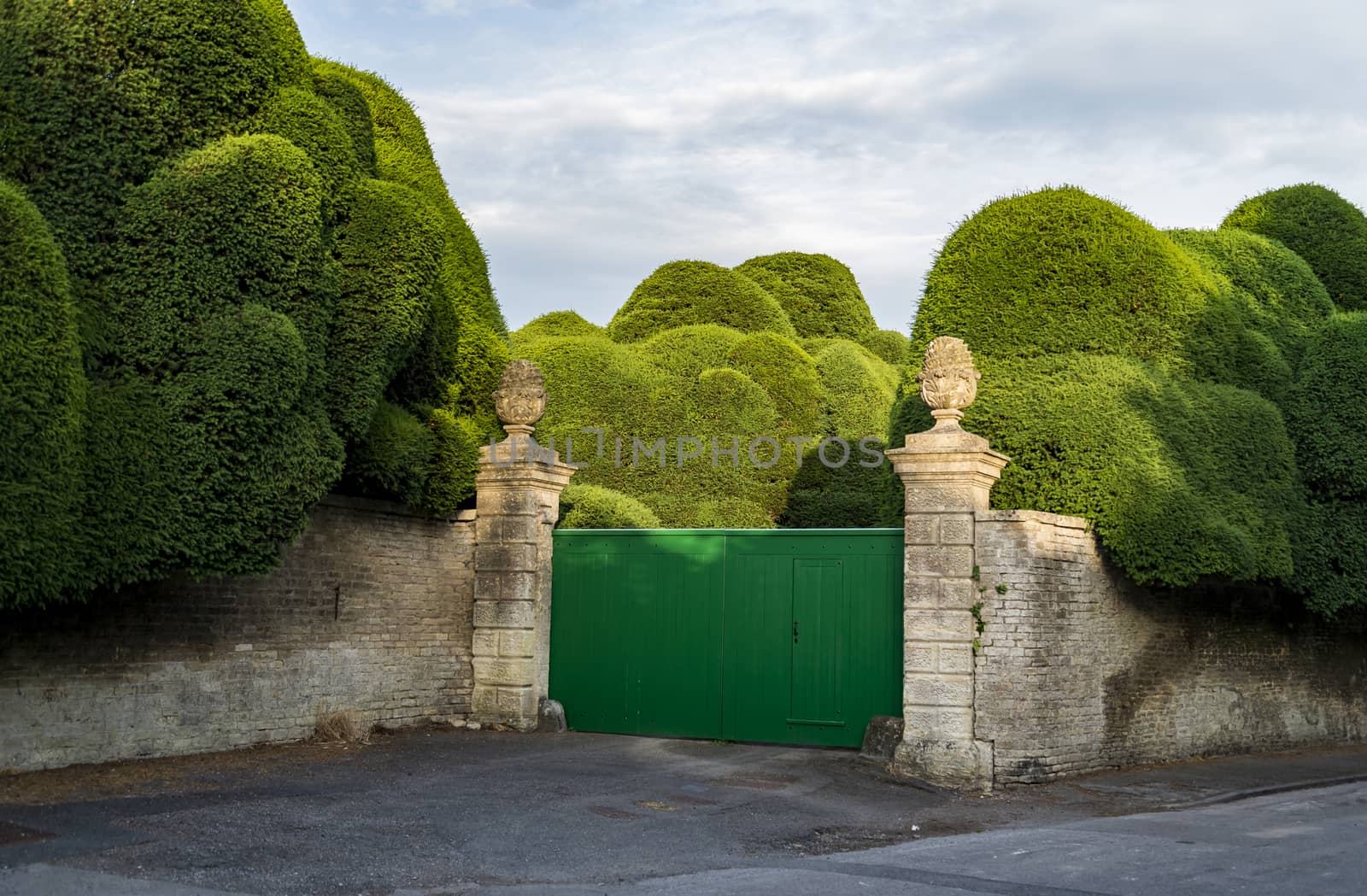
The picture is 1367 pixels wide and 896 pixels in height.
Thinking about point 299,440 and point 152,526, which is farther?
point 299,440

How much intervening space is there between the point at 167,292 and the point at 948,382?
6.15 m

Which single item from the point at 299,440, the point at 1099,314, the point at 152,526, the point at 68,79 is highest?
the point at 68,79

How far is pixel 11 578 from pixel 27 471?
642 mm

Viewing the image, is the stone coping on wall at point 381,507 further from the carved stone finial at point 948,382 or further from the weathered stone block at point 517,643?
the carved stone finial at point 948,382

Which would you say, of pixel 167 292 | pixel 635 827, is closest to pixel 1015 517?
pixel 635 827

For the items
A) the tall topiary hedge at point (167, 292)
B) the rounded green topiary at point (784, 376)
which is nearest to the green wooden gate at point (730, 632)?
the tall topiary hedge at point (167, 292)

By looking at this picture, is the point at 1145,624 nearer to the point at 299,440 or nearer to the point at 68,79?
the point at 299,440

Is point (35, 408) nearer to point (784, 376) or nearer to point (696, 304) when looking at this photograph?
point (784, 376)

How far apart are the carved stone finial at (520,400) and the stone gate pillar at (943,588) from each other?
377 cm

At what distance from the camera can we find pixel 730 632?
11.7 m

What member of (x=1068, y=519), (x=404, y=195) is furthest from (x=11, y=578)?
(x=1068, y=519)

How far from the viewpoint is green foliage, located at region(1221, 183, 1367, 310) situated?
15.6 metres

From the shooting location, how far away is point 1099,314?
11898mm

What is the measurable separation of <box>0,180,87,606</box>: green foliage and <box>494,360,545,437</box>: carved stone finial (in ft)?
16.2
